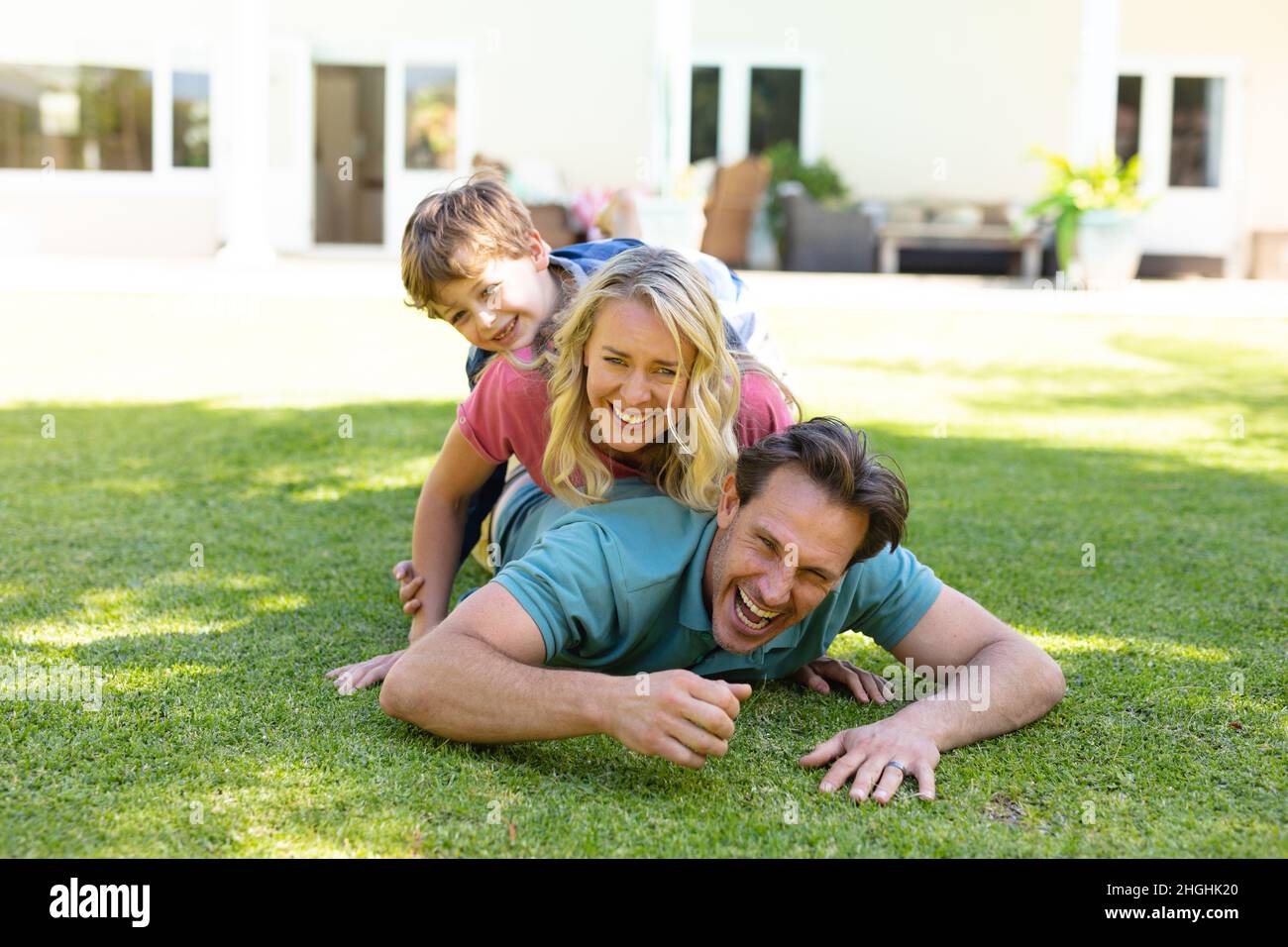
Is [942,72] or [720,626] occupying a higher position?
[942,72]

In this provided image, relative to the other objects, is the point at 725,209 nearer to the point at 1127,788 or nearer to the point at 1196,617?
the point at 1196,617

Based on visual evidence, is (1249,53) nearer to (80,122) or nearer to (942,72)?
(942,72)

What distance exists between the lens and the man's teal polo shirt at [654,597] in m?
2.60

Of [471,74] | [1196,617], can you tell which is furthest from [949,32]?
[1196,617]

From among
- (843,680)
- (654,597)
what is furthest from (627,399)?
(843,680)

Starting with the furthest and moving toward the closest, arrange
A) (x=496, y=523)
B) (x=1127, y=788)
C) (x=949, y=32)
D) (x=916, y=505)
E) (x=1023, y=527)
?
1. (x=949, y=32)
2. (x=916, y=505)
3. (x=1023, y=527)
4. (x=496, y=523)
5. (x=1127, y=788)

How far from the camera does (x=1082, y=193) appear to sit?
41.0 feet

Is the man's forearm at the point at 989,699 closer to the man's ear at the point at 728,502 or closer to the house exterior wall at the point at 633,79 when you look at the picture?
the man's ear at the point at 728,502

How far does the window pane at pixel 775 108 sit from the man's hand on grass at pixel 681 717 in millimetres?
14713

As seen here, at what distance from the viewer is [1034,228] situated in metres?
14.4

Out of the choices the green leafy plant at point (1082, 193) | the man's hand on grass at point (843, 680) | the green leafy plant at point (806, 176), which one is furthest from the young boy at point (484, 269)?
the green leafy plant at point (806, 176)

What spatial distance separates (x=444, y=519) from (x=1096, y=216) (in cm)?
1007

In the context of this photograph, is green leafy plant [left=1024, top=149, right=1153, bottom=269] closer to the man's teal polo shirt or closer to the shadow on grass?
the shadow on grass
